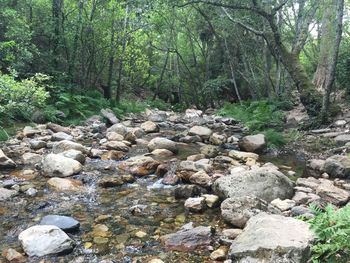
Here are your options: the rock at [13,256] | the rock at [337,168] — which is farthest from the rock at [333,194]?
the rock at [13,256]

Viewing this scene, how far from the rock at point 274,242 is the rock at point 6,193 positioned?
3.73m

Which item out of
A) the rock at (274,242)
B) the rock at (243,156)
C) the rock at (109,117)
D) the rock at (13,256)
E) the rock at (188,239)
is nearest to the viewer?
the rock at (274,242)

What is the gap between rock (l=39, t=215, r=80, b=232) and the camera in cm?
456

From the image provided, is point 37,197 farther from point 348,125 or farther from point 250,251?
point 348,125

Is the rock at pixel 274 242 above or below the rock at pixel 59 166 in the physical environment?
above

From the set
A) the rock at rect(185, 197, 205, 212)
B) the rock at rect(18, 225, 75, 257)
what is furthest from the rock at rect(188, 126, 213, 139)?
the rock at rect(18, 225, 75, 257)

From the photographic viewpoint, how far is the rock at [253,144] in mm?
9633

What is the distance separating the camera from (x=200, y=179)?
6484mm

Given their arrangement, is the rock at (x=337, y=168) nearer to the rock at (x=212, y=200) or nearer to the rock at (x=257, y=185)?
the rock at (x=257, y=185)

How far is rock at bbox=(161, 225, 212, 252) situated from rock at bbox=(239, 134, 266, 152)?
5.34 meters

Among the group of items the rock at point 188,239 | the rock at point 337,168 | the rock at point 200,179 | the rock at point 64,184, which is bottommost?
the rock at point 64,184

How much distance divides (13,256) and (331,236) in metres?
3.13

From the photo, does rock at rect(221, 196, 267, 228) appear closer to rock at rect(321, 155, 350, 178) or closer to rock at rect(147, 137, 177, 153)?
rock at rect(321, 155, 350, 178)

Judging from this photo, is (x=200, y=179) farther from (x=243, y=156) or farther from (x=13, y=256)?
(x=13, y=256)
